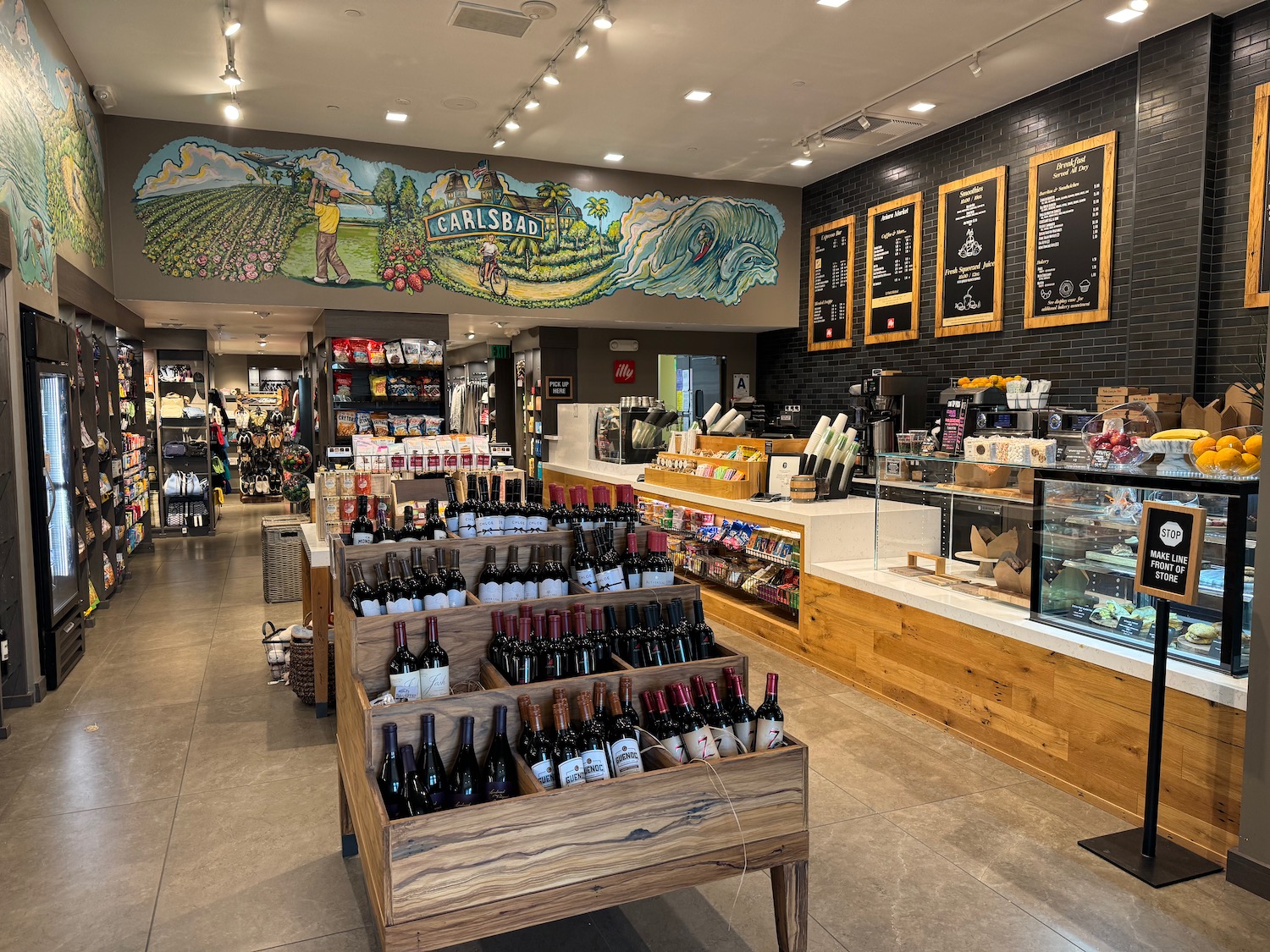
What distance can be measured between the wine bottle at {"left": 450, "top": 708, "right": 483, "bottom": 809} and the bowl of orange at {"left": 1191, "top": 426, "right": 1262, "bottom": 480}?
9.05ft

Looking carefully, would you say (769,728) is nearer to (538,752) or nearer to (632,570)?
(538,752)

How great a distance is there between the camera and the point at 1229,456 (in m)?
3.12

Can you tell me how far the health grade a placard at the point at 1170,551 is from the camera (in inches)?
111

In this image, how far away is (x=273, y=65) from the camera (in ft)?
21.7

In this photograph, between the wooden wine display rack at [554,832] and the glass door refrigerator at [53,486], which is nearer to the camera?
the wooden wine display rack at [554,832]

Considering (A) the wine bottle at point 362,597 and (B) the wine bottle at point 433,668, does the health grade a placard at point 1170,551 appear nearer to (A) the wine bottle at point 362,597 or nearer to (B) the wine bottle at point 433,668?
(B) the wine bottle at point 433,668

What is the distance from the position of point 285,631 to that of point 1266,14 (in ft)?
24.0

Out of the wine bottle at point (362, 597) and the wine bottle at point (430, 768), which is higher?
the wine bottle at point (362, 597)

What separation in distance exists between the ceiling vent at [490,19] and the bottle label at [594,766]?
5.24 metres

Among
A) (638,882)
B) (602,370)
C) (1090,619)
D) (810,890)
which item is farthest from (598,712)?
(602,370)

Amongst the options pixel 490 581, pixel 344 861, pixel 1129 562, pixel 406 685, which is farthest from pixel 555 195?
pixel 406 685

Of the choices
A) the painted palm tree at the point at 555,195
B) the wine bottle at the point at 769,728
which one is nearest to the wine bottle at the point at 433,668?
the wine bottle at the point at 769,728

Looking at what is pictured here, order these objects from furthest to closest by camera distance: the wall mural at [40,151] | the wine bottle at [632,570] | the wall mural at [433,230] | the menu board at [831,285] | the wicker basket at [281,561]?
1. the menu board at [831,285]
2. the wall mural at [433,230]
3. the wicker basket at [281,561]
4. the wall mural at [40,151]
5. the wine bottle at [632,570]

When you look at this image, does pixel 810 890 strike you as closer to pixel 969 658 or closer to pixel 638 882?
pixel 638 882
